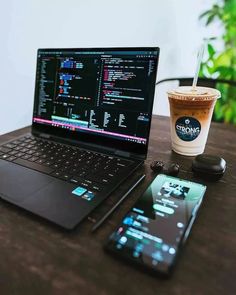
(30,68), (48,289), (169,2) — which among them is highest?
(169,2)

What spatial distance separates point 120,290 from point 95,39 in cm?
107

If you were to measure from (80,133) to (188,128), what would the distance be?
0.89ft

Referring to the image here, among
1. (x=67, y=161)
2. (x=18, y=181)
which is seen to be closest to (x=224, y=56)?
(x=67, y=161)

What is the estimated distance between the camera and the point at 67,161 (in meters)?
0.59

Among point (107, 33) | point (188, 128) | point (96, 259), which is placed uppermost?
point (107, 33)

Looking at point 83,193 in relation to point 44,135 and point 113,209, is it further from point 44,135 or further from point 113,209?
point 44,135

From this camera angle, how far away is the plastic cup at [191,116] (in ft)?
1.96

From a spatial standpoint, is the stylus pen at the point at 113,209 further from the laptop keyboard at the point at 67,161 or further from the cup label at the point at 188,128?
the cup label at the point at 188,128

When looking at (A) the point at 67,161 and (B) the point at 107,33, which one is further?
(B) the point at 107,33

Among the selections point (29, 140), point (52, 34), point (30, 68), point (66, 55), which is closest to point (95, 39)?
point (52, 34)

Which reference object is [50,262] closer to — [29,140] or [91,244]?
[91,244]

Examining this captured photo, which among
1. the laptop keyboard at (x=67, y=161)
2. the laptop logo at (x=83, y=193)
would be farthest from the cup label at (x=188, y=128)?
the laptop logo at (x=83, y=193)

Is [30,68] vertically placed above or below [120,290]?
above

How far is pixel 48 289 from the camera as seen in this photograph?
0.31 metres
